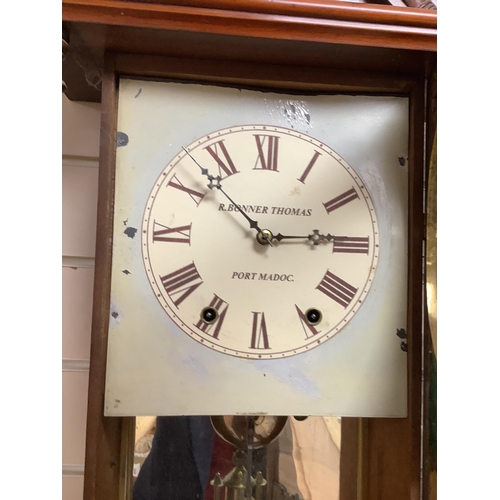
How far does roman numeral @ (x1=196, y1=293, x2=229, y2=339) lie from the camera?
71 centimetres

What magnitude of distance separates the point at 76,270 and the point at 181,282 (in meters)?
0.31

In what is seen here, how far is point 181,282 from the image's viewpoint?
2.35ft

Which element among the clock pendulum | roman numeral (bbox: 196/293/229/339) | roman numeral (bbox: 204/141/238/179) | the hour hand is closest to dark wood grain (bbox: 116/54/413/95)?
roman numeral (bbox: 204/141/238/179)

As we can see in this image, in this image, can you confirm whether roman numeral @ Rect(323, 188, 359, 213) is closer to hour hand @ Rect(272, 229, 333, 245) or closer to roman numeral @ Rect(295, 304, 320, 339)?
hour hand @ Rect(272, 229, 333, 245)

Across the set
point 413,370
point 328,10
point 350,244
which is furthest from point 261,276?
point 328,10

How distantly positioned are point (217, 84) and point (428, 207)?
372mm

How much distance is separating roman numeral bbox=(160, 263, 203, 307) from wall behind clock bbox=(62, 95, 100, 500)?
0.91ft

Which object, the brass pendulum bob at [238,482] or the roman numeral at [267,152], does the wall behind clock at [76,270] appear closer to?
the brass pendulum bob at [238,482]

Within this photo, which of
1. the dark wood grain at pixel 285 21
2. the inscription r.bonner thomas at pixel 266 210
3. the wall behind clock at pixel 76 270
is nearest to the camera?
the dark wood grain at pixel 285 21

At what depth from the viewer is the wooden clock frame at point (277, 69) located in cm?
64

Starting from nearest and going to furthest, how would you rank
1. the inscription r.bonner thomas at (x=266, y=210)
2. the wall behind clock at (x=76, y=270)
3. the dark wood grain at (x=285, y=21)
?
the dark wood grain at (x=285, y=21) < the inscription r.bonner thomas at (x=266, y=210) < the wall behind clock at (x=76, y=270)

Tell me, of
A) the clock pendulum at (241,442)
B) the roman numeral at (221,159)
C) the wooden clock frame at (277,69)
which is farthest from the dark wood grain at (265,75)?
the clock pendulum at (241,442)

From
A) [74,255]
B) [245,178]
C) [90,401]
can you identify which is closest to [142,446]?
[90,401]

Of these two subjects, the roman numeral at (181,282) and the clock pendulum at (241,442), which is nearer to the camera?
the roman numeral at (181,282)
